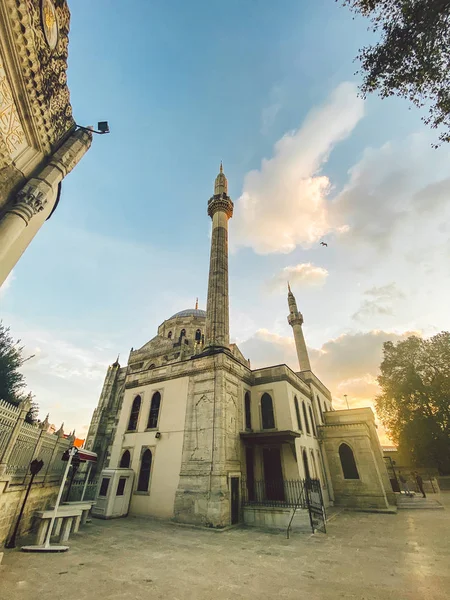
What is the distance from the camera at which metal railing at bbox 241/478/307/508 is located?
12.7 metres

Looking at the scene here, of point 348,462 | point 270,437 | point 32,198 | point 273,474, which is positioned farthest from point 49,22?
point 348,462

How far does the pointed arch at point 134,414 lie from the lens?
53.8 feet

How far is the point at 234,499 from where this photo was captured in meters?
12.3

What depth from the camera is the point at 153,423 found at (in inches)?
613

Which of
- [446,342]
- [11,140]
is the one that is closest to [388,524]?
[11,140]

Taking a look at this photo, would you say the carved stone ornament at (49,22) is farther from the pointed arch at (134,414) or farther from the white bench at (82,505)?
the pointed arch at (134,414)

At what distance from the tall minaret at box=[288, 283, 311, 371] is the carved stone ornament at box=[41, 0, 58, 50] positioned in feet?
92.2

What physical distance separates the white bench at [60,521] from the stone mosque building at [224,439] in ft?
15.7

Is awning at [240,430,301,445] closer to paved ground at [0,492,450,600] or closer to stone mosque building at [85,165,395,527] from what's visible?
stone mosque building at [85,165,395,527]

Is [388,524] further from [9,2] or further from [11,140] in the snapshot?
[9,2]

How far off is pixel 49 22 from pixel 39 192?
4.22 meters

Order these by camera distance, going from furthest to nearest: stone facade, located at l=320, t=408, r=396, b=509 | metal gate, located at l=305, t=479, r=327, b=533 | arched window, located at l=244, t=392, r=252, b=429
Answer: stone facade, located at l=320, t=408, r=396, b=509, arched window, located at l=244, t=392, r=252, b=429, metal gate, located at l=305, t=479, r=327, b=533

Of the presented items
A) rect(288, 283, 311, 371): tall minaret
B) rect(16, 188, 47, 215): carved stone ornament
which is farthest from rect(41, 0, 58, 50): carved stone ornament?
rect(288, 283, 311, 371): tall minaret

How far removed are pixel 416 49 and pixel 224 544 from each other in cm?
1529
